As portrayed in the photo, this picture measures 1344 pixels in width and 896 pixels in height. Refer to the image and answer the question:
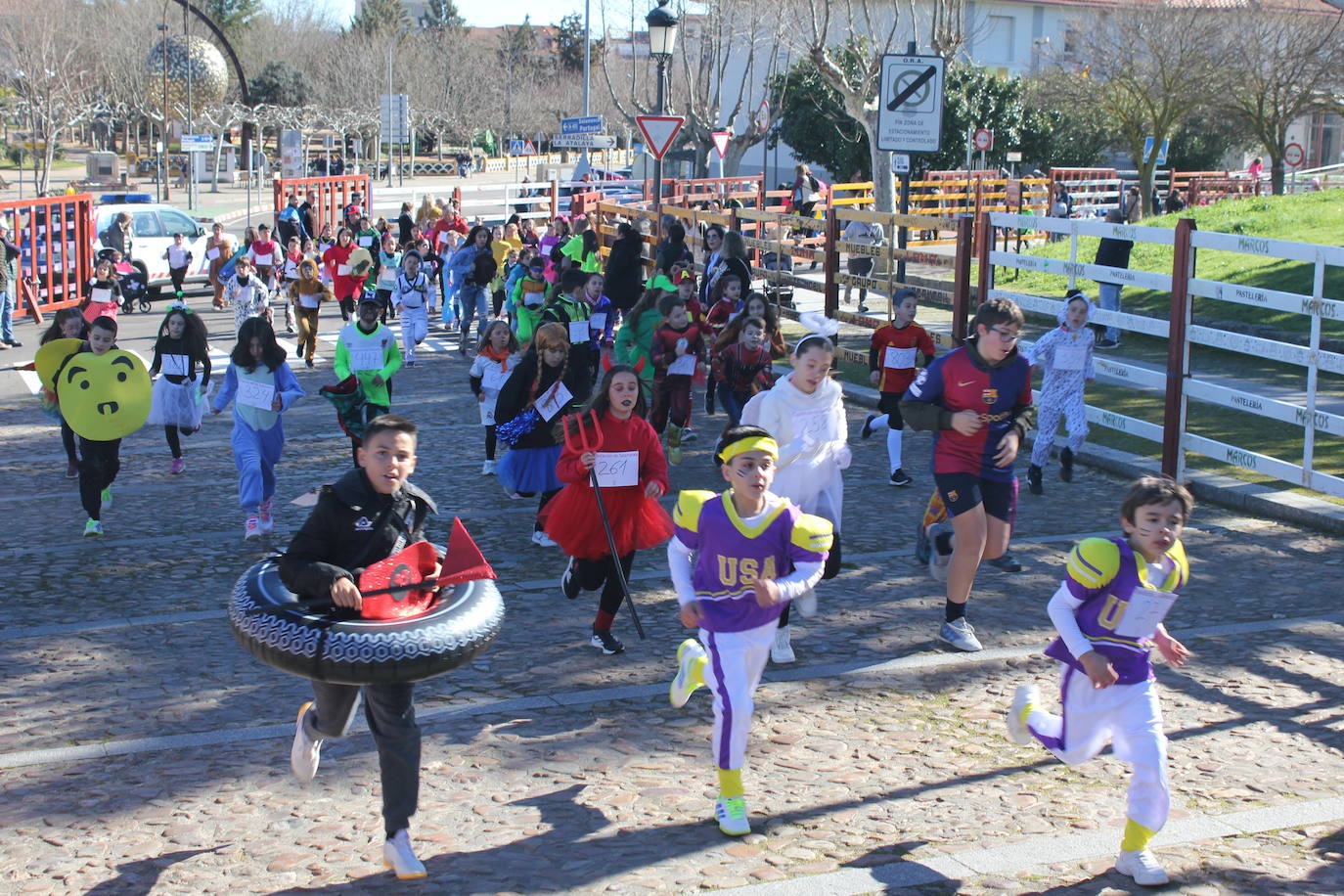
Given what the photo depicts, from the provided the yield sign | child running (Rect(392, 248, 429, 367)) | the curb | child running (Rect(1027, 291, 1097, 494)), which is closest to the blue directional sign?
the yield sign

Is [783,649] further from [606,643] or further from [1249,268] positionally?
[1249,268]

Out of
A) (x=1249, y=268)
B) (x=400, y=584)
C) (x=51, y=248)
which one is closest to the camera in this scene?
(x=400, y=584)

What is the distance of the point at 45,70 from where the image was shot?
51.6 m

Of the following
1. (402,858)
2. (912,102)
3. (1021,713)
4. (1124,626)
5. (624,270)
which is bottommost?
(402,858)

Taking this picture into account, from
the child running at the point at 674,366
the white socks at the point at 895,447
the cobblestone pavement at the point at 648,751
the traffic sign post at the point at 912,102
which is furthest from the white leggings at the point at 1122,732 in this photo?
the traffic sign post at the point at 912,102

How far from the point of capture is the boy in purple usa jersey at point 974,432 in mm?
7137

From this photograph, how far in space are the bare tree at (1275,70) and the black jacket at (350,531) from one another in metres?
40.2

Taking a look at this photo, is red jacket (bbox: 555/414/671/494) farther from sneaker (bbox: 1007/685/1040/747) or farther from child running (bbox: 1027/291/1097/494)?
child running (bbox: 1027/291/1097/494)

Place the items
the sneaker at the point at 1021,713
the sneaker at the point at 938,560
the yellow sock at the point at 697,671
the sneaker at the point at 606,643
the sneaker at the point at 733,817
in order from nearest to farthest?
the sneaker at the point at 733,817, the sneaker at the point at 1021,713, the yellow sock at the point at 697,671, the sneaker at the point at 606,643, the sneaker at the point at 938,560

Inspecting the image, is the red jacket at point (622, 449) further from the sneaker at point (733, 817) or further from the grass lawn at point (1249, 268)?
the grass lawn at point (1249, 268)

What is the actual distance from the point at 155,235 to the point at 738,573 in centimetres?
2558

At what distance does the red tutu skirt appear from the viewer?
731 centimetres

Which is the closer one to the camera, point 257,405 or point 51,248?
point 257,405

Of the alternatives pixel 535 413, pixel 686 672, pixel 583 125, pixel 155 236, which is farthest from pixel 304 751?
pixel 583 125
